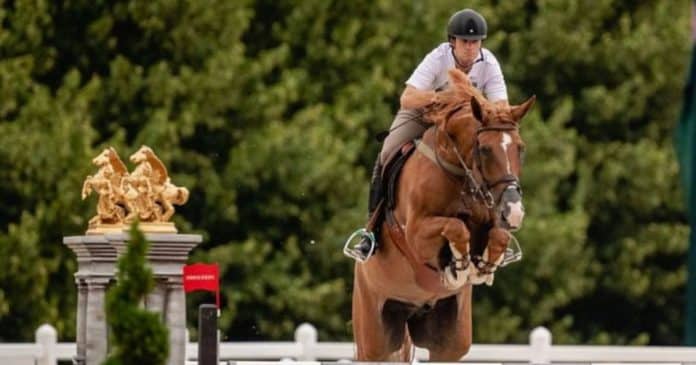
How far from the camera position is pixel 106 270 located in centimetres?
1386

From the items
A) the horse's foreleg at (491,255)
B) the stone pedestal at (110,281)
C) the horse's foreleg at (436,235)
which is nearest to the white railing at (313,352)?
the stone pedestal at (110,281)

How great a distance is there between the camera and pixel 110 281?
13875 mm

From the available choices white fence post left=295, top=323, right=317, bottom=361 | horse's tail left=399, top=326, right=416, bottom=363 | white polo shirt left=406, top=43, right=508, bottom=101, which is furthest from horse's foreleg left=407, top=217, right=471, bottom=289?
white fence post left=295, top=323, right=317, bottom=361

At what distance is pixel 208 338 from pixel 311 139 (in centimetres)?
1736

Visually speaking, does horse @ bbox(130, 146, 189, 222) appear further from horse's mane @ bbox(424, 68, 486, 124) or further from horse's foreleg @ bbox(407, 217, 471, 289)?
horse's mane @ bbox(424, 68, 486, 124)

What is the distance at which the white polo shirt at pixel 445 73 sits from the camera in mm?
13461

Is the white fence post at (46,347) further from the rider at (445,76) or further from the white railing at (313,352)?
the rider at (445,76)

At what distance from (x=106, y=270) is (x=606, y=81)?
20095 millimetres

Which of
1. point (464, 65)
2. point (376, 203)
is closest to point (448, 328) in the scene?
point (376, 203)

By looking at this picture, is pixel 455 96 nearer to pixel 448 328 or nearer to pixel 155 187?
pixel 448 328

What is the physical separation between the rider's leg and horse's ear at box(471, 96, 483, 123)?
0.82 m

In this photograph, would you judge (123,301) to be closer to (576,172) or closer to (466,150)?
(466,150)

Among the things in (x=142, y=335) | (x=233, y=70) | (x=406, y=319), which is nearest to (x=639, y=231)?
(x=233, y=70)

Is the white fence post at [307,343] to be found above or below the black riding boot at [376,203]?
below
